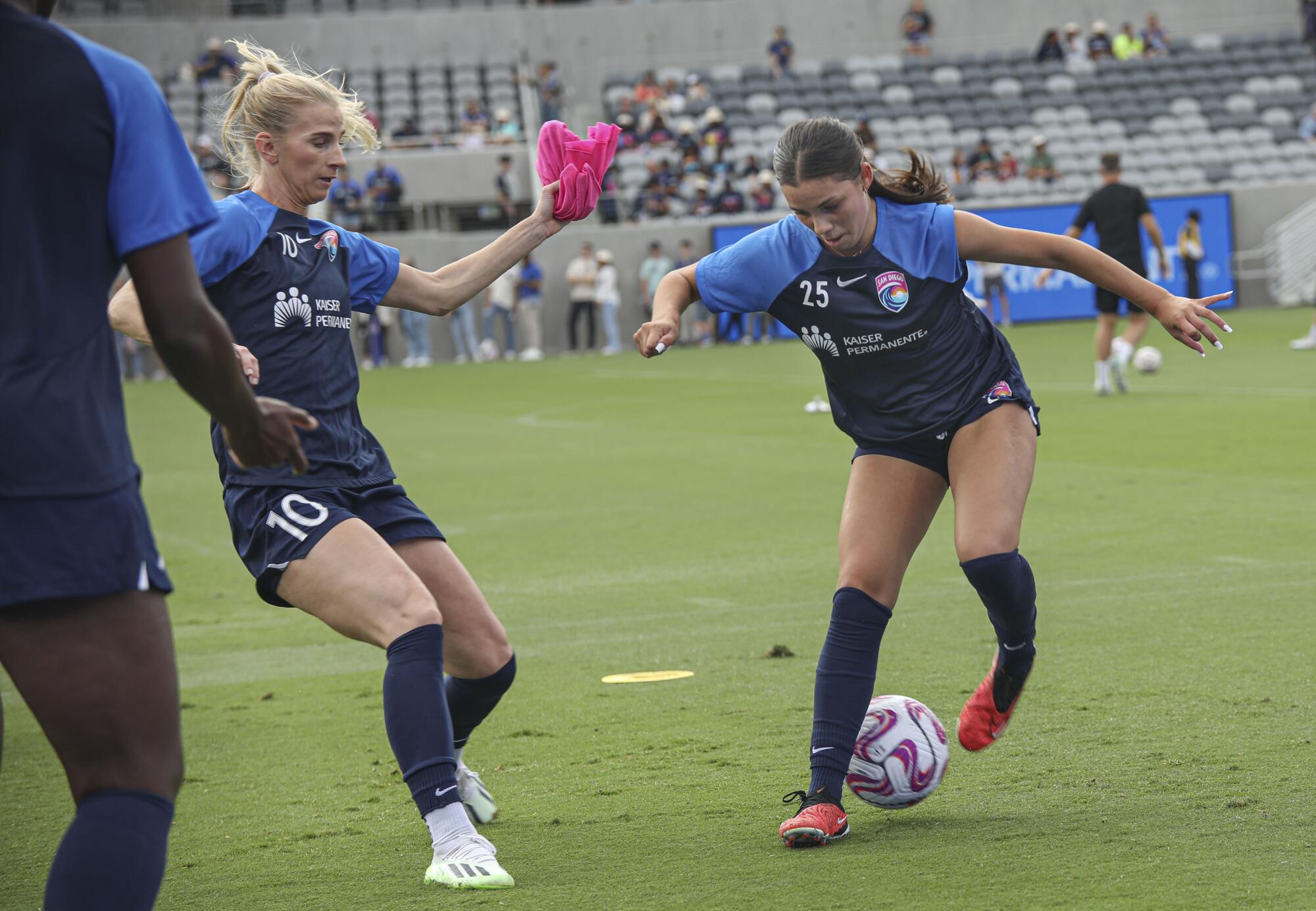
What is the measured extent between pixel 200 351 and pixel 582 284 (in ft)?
99.3

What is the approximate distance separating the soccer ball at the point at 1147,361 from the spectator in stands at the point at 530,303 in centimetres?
1450

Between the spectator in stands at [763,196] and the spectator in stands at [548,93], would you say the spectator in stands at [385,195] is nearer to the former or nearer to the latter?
the spectator in stands at [548,93]

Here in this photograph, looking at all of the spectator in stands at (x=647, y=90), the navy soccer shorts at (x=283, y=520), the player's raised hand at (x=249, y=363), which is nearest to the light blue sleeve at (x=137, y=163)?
the player's raised hand at (x=249, y=363)

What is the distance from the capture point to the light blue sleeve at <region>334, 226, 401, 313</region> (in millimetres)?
4762

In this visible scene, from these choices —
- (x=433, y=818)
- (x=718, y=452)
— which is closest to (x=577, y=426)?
(x=718, y=452)

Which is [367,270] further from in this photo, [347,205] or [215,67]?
[215,67]

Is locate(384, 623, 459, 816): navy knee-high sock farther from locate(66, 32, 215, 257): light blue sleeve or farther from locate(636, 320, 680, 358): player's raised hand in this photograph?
locate(66, 32, 215, 257): light blue sleeve

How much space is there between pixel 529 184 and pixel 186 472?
20.7 meters

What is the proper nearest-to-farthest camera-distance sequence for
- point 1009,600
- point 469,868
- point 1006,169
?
point 469,868 < point 1009,600 < point 1006,169

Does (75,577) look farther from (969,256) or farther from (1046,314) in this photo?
(1046,314)

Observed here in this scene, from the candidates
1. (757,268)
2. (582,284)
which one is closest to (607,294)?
(582,284)

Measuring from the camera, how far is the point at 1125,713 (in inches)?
223

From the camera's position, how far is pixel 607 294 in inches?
1288

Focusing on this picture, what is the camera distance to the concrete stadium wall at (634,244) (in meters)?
34.0
